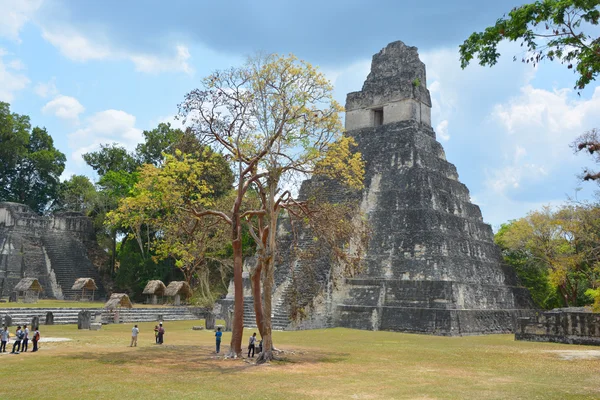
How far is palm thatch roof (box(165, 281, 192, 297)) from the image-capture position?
28.1 meters

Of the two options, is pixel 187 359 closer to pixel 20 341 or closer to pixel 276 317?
pixel 20 341

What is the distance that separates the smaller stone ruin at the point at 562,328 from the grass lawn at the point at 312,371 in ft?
2.75

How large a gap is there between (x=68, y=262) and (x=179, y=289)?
27.9 feet

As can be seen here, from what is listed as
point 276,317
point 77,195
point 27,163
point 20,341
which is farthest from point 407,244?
point 27,163

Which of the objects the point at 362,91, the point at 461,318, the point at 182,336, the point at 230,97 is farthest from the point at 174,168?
the point at 362,91

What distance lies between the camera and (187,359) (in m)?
11.5

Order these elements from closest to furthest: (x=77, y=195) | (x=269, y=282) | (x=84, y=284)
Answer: (x=269, y=282), (x=84, y=284), (x=77, y=195)

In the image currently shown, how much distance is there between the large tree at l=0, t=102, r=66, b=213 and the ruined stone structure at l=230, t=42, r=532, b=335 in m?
26.1

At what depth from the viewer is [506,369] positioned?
10547 mm

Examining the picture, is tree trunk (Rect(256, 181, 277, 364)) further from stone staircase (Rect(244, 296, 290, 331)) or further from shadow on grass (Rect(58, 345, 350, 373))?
stone staircase (Rect(244, 296, 290, 331))

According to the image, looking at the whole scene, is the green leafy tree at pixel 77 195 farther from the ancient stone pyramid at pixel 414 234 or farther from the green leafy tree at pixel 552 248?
the green leafy tree at pixel 552 248

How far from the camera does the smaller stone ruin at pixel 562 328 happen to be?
15.6m

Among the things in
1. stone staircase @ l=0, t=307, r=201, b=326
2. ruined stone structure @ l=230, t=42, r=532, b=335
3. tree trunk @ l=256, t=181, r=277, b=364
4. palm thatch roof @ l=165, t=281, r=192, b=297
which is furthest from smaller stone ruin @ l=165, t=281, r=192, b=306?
tree trunk @ l=256, t=181, r=277, b=364

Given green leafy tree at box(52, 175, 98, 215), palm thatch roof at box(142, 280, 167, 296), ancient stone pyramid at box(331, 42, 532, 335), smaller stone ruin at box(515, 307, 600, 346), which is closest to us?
smaller stone ruin at box(515, 307, 600, 346)
